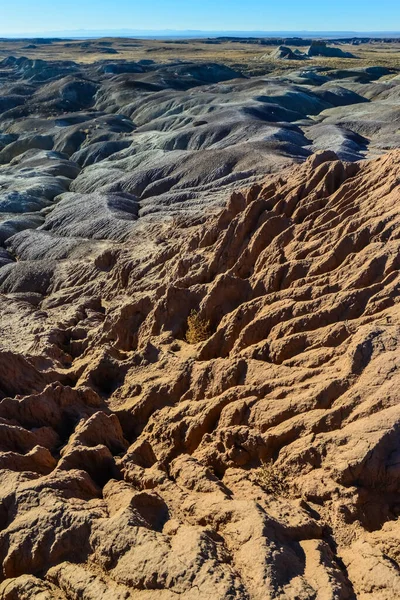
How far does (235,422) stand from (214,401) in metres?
0.96

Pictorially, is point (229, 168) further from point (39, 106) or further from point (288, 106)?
point (39, 106)

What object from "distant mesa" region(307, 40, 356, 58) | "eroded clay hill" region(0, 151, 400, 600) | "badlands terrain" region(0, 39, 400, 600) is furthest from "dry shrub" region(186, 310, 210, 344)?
"distant mesa" region(307, 40, 356, 58)

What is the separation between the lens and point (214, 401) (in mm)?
12992

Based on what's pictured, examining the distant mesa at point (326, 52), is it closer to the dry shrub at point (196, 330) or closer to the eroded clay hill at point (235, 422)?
the eroded clay hill at point (235, 422)

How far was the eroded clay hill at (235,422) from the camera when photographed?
332 inches

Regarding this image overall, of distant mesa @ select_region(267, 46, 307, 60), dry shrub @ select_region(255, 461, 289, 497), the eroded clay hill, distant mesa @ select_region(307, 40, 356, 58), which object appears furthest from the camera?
distant mesa @ select_region(307, 40, 356, 58)

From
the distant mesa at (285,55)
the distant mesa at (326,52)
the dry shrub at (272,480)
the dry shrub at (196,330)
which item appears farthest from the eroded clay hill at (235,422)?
the distant mesa at (326,52)

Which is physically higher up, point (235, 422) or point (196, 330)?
point (196, 330)

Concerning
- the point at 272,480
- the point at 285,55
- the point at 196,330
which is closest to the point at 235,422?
the point at 272,480

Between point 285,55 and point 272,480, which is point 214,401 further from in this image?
point 285,55

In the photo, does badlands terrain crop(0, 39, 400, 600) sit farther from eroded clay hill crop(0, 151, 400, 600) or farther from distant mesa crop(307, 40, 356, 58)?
distant mesa crop(307, 40, 356, 58)

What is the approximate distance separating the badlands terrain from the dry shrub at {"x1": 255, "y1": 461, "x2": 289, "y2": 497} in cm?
5

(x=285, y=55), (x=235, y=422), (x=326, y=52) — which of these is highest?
(x=326, y=52)

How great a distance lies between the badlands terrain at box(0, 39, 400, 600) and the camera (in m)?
8.51
